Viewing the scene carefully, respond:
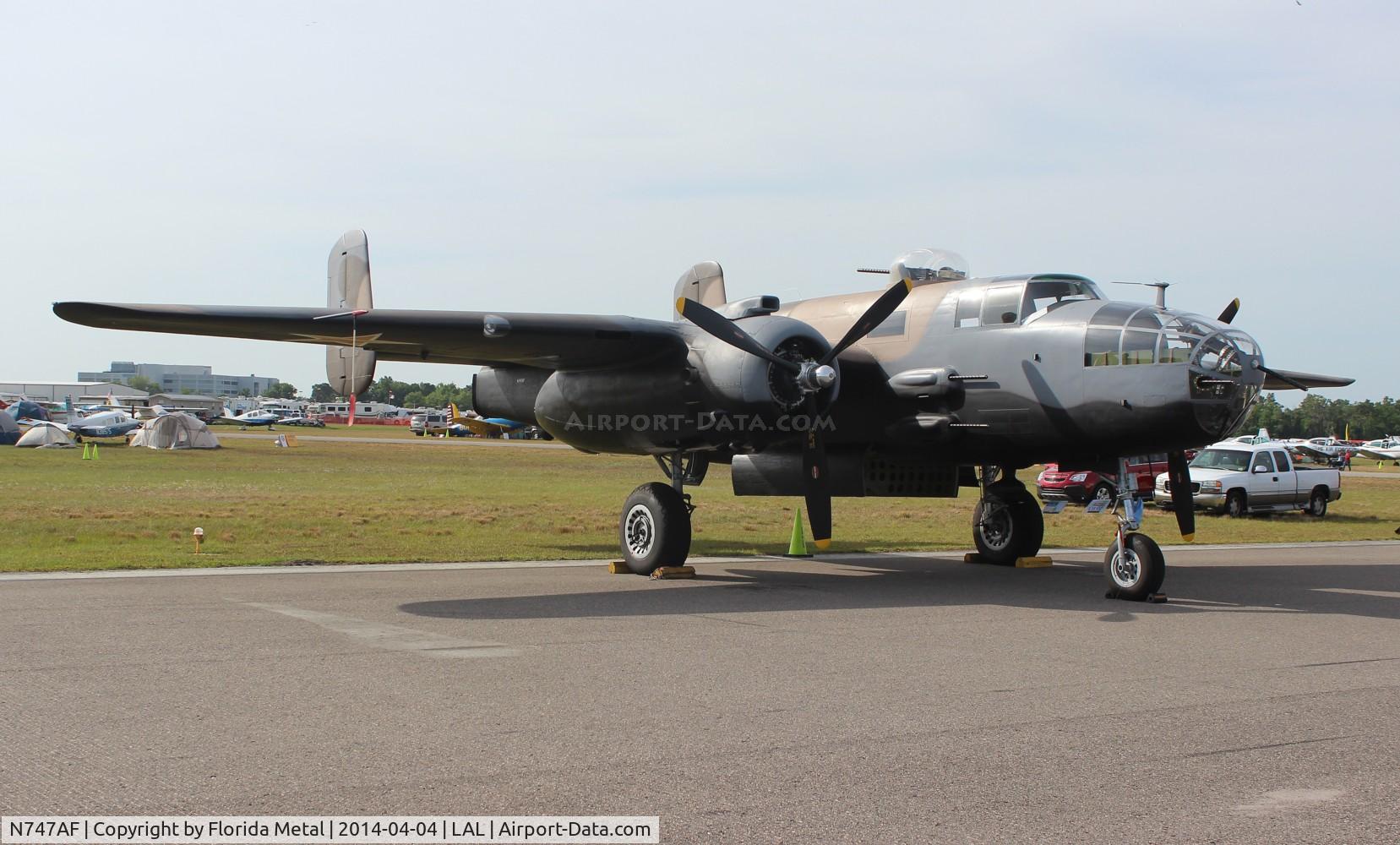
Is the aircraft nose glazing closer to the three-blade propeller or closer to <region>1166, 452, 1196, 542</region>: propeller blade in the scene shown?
<region>1166, 452, 1196, 542</region>: propeller blade

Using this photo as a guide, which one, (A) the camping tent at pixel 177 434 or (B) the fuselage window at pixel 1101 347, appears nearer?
(B) the fuselage window at pixel 1101 347

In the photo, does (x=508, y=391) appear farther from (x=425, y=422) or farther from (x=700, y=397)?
(x=425, y=422)

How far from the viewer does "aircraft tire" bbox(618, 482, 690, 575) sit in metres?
17.0

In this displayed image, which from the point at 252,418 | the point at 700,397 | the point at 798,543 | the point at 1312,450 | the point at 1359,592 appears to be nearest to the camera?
the point at 700,397

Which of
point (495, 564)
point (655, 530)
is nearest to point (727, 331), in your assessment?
point (655, 530)

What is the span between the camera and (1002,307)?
53.0 ft

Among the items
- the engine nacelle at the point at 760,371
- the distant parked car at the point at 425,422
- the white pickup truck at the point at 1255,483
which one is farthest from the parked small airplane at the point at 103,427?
the engine nacelle at the point at 760,371

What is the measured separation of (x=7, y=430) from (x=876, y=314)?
59990mm

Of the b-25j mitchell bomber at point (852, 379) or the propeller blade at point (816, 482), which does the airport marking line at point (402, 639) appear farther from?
the propeller blade at point (816, 482)

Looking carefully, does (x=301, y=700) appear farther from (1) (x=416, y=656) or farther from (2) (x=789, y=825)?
(2) (x=789, y=825)

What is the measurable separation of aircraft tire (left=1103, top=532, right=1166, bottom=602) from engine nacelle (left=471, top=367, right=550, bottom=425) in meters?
8.43

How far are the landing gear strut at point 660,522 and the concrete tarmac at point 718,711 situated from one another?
2456 millimetres

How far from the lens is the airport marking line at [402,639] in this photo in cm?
1030

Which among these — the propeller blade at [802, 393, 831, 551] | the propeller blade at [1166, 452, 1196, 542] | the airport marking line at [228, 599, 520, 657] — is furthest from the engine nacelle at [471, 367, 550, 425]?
the propeller blade at [1166, 452, 1196, 542]
